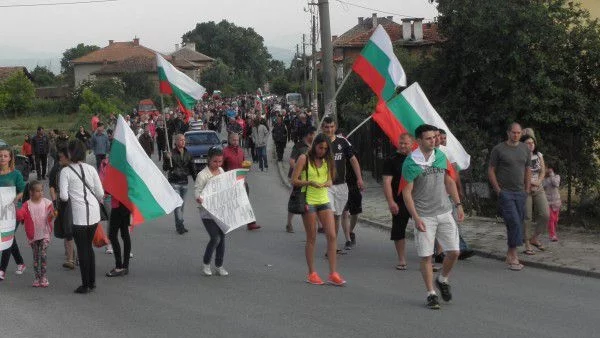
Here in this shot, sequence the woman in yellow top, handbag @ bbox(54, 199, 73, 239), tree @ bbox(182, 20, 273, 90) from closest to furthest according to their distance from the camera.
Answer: handbag @ bbox(54, 199, 73, 239), the woman in yellow top, tree @ bbox(182, 20, 273, 90)

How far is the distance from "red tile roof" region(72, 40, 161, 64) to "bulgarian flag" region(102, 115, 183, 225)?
107457 mm

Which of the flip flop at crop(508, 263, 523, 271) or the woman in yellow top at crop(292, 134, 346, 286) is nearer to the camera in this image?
the woman in yellow top at crop(292, 134, 346, 286)

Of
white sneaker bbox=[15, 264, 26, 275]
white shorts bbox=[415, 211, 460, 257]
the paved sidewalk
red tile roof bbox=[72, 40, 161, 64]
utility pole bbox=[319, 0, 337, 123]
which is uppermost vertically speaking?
red tile roof bbox=[72, 40, 161, 64]

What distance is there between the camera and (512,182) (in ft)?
35.7

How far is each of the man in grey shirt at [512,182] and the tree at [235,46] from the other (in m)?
137

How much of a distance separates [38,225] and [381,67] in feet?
19.1

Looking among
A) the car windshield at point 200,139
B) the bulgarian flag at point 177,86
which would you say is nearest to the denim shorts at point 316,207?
the bulgarian flag at point 177,86

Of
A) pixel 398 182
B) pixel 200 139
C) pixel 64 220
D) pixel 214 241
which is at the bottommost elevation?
pixel 214 241

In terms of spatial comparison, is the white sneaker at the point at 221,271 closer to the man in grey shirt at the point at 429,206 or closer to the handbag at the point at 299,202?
the handbag at the point at 299,202

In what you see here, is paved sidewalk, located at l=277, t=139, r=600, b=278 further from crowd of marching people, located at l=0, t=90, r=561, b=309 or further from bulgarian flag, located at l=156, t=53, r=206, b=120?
bulgarian flag, located at l=156, t=53, r=206, b=120

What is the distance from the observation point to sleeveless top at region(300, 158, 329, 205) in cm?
984

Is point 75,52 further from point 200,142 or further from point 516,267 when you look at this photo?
point 516,267

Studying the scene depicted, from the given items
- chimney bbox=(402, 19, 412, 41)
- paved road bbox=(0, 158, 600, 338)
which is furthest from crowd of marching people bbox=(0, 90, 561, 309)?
chimney bbox=(402, 19, 412, 41)

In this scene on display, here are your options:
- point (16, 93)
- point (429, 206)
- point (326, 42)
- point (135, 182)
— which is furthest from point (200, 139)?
point (16, 93)
